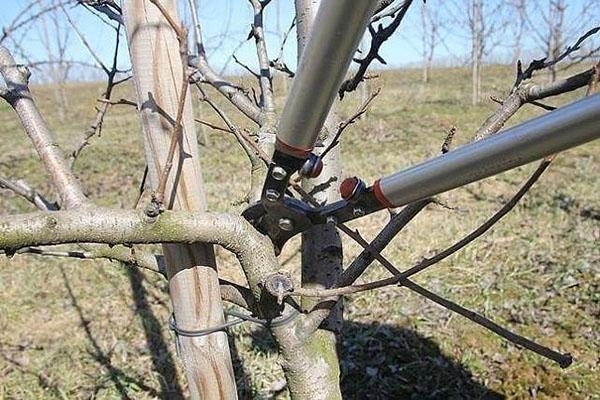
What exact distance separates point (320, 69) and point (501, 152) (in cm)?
24

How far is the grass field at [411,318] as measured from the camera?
8.80 ft

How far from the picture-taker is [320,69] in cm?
54

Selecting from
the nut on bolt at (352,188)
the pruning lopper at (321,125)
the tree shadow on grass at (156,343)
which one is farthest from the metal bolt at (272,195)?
the tree shadow on grass at (156,343)

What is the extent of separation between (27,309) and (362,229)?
3.06m

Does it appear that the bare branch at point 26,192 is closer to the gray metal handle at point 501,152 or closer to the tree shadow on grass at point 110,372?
the gray metal handle at point 501,152

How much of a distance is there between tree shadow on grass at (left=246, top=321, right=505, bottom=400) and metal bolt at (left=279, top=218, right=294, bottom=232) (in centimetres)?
194

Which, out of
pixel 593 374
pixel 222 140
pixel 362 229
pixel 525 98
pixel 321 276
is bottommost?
pixel 593 374

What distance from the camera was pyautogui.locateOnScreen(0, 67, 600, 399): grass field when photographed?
8.80ft

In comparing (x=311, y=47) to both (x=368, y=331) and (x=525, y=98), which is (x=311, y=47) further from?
(x=368, y=331)

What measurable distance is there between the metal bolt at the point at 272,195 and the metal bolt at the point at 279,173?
0.04m

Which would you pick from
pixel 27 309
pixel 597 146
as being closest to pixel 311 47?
pixel 27 309

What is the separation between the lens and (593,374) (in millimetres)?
2607

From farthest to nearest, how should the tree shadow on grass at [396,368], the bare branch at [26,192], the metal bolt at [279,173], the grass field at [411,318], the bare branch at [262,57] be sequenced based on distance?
the grass field at [411,318]
the tree shadow on grass at [396,368]
the bare branch at [262,57]
the bare branch at [26,192]
the metal bolt at [279,173]

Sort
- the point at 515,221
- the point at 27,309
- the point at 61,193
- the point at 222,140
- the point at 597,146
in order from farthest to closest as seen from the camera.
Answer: the point at 222,140
the point at 597,146
the point at 515,221
the point at 27,309
the point at 61,193
